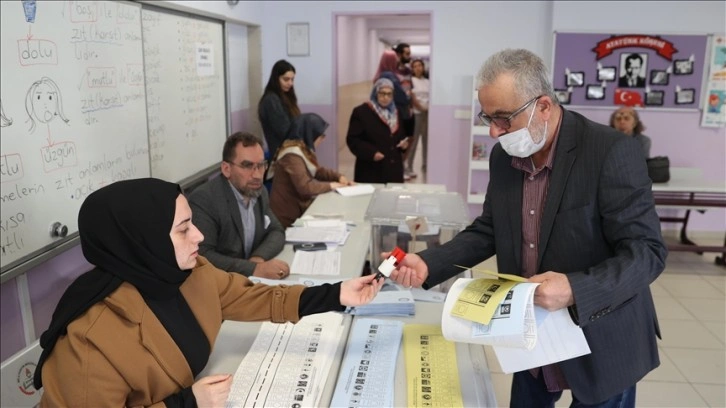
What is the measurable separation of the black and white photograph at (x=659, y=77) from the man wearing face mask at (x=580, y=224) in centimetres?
455

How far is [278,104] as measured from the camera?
489cm

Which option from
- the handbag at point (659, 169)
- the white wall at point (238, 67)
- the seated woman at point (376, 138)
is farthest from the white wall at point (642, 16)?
the white wall at point (238, 67)

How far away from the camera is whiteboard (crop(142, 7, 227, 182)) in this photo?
11.7 ft

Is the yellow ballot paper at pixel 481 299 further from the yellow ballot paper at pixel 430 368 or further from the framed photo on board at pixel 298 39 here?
the framed photo on board at pixel 298 39

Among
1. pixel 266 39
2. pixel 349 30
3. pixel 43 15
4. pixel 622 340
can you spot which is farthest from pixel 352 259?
pixel 349 30

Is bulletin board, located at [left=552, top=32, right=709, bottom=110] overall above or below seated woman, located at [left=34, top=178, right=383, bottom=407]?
above

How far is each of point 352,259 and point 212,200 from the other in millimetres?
674

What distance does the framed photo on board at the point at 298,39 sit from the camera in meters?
5.83

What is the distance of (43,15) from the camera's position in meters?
2.41

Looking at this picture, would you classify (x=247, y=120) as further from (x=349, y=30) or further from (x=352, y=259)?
(x=349, y=30)

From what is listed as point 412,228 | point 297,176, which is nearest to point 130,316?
point 412,228

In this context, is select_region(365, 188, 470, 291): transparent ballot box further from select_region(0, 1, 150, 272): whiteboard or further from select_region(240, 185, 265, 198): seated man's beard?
select_region(0, 1, 150, 272): whiteboard

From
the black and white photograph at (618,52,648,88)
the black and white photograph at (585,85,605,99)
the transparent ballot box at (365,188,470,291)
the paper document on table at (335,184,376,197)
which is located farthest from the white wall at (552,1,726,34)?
the transparent ballot box at (365,188,470,291)

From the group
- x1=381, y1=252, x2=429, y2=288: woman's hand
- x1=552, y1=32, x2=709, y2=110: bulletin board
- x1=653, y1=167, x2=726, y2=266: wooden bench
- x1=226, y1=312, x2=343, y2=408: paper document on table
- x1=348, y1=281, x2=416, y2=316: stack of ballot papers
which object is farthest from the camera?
x1=552, y1=32, x2=709, y2=110: bulletin board
